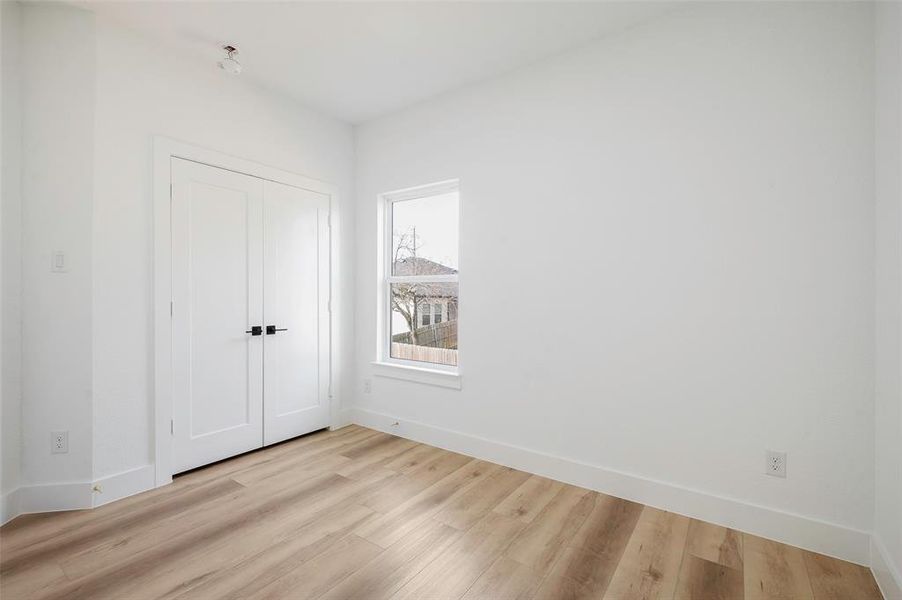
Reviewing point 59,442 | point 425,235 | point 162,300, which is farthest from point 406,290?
point 59,442

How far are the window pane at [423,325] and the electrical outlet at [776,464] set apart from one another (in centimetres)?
210

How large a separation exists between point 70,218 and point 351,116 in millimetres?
2260

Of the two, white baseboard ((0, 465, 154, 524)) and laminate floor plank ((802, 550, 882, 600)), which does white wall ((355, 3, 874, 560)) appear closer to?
laminate floor plank ((802, 550, 882, 600))

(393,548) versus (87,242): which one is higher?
(87,242)

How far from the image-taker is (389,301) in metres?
3.83

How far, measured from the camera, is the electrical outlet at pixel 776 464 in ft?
6.66

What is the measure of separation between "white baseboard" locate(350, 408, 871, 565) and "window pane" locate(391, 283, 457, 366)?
63 centimetres

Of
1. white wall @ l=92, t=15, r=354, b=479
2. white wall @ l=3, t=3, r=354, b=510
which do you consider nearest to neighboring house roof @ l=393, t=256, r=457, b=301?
white wall @ l=92, t=15, r=354, b=479

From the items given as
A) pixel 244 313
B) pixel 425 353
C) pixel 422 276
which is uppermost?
pixel 422 276

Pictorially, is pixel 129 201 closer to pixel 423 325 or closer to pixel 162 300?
pixel 162 300

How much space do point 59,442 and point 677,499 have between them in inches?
141

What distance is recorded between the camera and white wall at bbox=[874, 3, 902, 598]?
1.59 metres

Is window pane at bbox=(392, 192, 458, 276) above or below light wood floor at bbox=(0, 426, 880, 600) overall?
above

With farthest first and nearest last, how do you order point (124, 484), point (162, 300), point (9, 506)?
point (162, 300)
point (124, 484)
point (9, 506)
